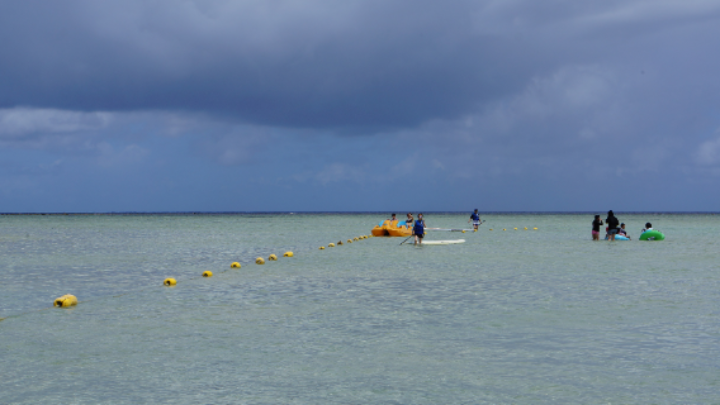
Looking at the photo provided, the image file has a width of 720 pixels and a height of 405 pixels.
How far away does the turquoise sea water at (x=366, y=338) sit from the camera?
293 inches

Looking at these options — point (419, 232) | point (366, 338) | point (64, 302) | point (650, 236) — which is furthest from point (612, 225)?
point (64, 302)

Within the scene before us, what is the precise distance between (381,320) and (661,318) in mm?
5083

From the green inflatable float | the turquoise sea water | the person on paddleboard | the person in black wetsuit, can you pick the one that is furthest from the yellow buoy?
the green inflatable float

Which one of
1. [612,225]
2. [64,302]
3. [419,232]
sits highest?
[612,225]

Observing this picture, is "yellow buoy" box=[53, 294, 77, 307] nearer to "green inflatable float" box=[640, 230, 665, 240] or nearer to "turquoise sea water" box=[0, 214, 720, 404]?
"turquoise sea water" box=[0, 214, 720, 404]

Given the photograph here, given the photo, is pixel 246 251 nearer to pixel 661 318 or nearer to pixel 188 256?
pixel 188 256

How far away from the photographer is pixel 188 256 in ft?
97.9

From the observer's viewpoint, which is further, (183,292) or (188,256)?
(188,256)

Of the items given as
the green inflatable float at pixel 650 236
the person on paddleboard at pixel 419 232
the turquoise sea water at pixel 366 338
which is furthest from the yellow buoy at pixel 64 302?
the green inflatable float at pixel 650 236

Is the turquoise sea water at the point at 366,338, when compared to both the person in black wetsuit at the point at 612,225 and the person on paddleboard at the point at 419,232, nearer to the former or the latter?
the person on paddleboard at the point at 419,232

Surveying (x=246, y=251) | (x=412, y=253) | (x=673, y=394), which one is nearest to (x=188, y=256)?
(x=246, y=251)

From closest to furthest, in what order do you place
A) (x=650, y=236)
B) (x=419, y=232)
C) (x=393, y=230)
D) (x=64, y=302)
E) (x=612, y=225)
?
(x=64, y=302) → (x=419, y=232) → (x=612, y=225) → (x=650, y=236) → (x=393, y=230)

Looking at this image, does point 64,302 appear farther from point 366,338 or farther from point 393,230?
point 393,230

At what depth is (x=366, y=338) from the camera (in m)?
10.3
